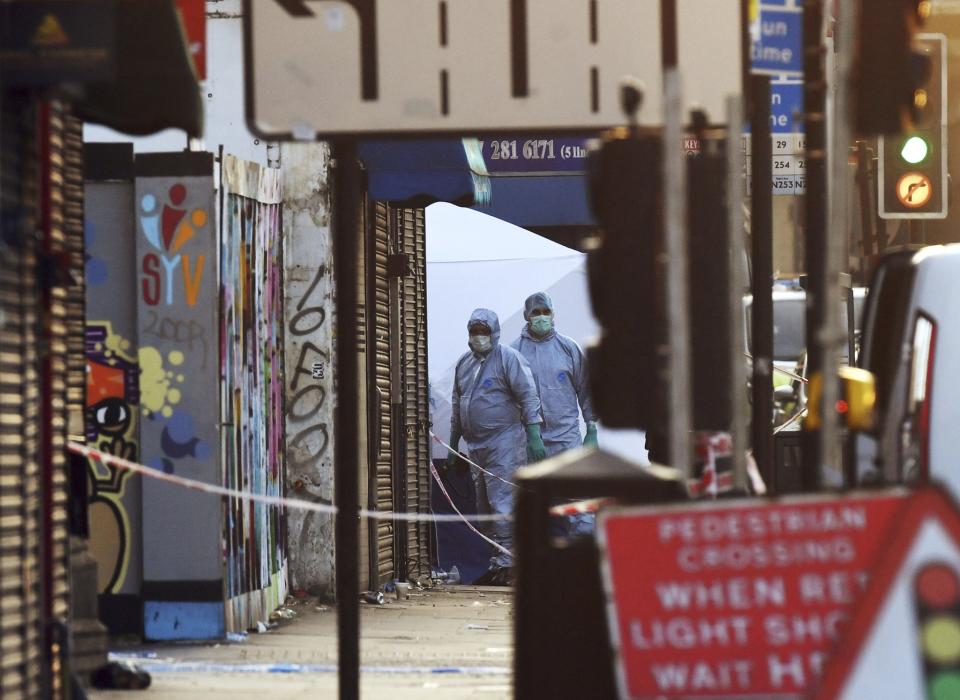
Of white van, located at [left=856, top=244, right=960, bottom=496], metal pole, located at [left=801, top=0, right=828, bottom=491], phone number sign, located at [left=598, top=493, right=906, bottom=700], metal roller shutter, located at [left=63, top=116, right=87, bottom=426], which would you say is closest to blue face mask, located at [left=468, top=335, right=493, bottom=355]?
metal roller shutter, located at [left=63, top=116, right=87, bottom=426]

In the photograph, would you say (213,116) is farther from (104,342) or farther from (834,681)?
(834,681)

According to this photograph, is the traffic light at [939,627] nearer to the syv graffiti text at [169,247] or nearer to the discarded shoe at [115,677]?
the discarded shoe at [115,677]

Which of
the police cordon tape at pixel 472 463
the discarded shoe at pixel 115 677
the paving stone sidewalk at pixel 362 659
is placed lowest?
the paving stone sidewalk at pixel 362 659

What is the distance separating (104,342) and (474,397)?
6.60 metres

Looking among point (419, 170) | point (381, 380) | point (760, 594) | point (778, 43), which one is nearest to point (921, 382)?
point (760, 594)

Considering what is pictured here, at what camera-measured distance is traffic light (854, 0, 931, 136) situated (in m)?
7.38

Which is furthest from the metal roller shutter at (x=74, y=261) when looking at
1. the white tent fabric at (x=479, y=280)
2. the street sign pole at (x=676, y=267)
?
the white tent fabric at (x=479, y=280)

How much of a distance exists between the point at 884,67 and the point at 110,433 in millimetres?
6529

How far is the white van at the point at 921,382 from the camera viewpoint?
8031 millimetres

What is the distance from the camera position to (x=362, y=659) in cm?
1193

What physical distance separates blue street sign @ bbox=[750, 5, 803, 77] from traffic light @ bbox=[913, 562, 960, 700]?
5.76 m

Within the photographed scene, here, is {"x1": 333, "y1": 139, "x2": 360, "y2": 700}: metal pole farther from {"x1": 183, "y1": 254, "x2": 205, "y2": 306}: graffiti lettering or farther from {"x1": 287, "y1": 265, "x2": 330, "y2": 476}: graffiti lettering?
{"x1": 287, "y1": 265, "x2": 330, "y2": 476}: graffiti lettering

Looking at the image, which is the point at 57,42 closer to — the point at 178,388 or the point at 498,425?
the point at 178,388

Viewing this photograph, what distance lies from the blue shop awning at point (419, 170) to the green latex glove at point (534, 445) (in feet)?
12.4
